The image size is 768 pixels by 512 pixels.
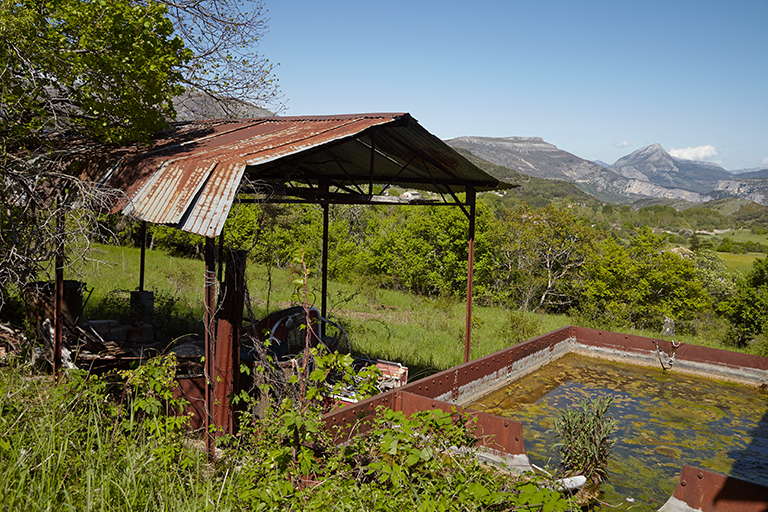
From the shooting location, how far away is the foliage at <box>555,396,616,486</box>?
6434mm

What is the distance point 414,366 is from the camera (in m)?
10.4

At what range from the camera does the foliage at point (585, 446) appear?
643 centimetres

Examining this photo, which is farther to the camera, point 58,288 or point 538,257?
point 538,257

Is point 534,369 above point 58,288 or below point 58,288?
below

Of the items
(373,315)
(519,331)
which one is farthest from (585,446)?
(373,315)

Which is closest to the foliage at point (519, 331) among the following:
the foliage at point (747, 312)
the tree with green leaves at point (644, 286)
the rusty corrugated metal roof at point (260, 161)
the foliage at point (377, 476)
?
the rusty corrugated metal roof at point (260, 161)

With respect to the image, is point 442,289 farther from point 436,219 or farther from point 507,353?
point 507,353

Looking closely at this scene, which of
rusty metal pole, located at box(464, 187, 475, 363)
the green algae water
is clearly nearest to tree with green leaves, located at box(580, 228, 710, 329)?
the green algae water

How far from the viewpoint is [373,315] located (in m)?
16.9

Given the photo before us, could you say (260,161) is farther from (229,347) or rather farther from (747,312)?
(747,312)

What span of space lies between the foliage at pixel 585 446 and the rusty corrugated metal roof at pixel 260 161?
386 centimetres

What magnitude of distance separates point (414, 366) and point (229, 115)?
7.70 metres

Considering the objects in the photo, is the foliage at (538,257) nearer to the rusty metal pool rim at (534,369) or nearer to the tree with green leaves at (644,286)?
the tree with green leaves at (644,286)

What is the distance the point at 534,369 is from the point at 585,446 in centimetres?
478
